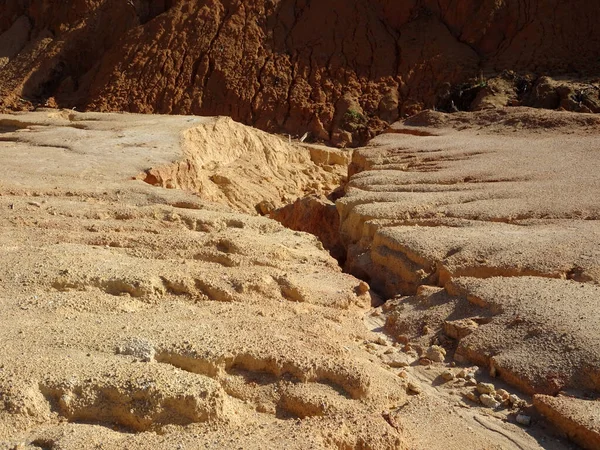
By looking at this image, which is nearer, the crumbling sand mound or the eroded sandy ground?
the eroded sandy ground

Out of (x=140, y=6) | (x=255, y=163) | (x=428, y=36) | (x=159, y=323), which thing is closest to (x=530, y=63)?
(x=428, y=36)

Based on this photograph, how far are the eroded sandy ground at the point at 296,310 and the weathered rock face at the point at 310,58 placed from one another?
7606 mm

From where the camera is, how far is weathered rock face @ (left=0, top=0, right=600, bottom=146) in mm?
16141

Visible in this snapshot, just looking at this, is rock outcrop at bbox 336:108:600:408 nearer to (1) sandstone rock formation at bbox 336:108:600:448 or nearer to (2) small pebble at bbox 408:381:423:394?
(1) sandstone rock formation at bbox 336:108:600:448

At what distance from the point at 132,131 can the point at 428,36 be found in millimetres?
9267

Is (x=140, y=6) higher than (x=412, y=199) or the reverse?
higher

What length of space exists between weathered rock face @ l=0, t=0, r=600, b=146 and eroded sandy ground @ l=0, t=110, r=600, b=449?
7.61 metres

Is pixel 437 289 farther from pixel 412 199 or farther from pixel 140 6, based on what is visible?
pixel 140 6

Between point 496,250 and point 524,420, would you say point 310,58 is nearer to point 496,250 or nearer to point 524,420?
point 496,250

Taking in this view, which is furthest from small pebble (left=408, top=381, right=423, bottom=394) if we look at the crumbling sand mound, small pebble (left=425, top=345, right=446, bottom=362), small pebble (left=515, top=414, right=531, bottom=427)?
the crumbling sand mound

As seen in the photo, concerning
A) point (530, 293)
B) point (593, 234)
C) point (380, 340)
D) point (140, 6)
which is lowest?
point (380, 340)

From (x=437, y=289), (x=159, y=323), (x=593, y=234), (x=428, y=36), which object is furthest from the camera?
(x=428, y=36)

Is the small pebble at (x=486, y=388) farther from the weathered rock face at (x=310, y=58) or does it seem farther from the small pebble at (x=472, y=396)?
the weathered rock face at (x=310, y=58)

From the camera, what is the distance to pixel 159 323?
418 centimetres
